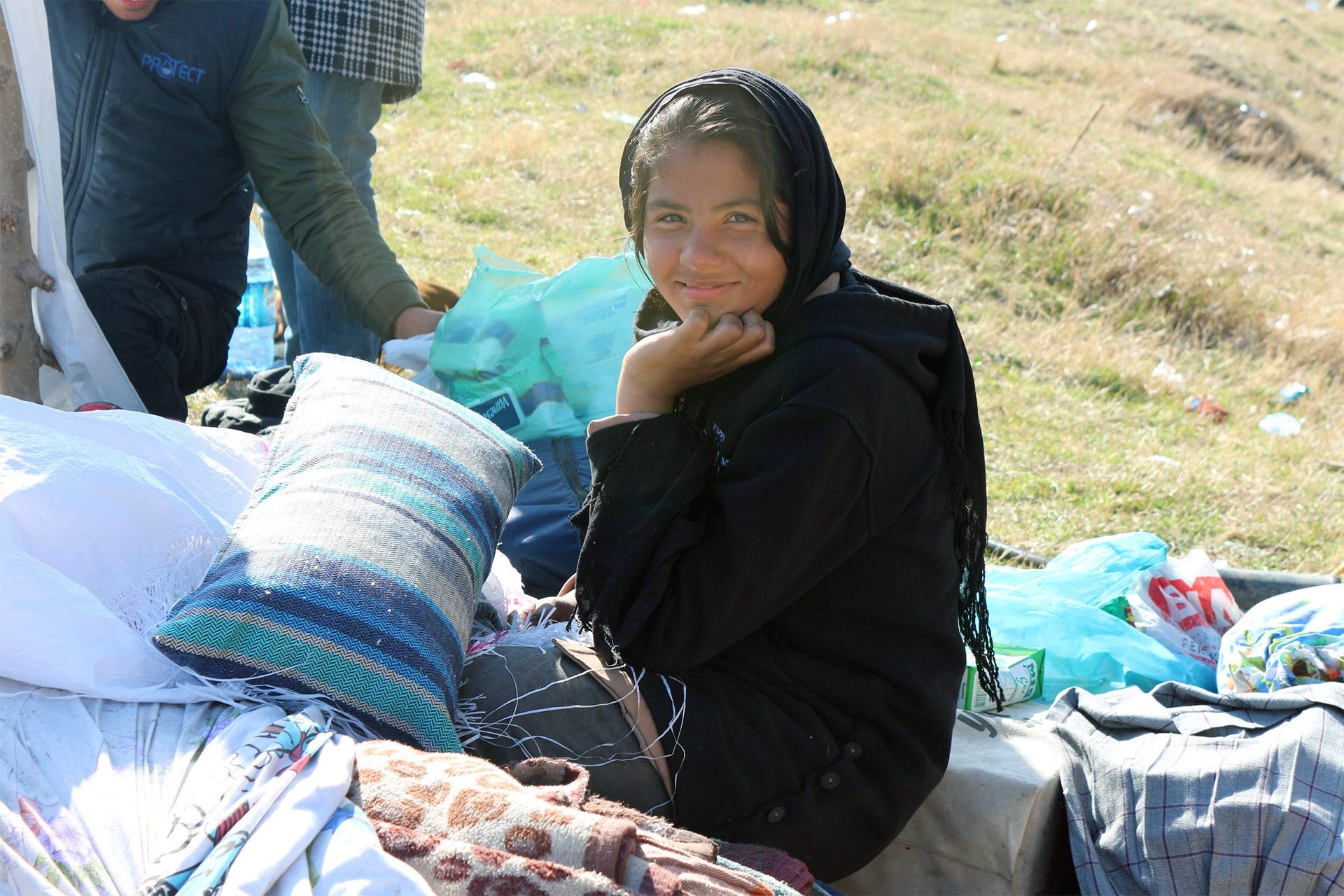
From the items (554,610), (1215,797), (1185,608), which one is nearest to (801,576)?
(554,610)

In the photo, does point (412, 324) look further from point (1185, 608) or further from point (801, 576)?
point (1185, 608)

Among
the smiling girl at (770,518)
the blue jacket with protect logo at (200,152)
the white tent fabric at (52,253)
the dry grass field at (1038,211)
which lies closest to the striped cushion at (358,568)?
the smiling girl at (770,518)

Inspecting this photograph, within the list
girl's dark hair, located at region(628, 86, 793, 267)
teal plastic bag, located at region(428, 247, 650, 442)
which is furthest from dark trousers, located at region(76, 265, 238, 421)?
girl's dark hair, located at region(628, 86, 793, 267)

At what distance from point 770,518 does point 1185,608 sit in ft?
5.74

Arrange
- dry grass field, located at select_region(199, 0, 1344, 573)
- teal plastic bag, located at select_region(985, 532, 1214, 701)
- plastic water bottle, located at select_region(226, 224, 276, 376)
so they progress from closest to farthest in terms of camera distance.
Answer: teal plastic bag, located at select_region(985, 532, 1214, 701) → plastic water bottle, located at select_region(226, 224, 276, 376) → dry grass field, located at select_region(199, 0, 1344, 573)

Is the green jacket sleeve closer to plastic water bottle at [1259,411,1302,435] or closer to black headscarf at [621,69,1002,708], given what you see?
black headscarf at [621,69,1002,708]

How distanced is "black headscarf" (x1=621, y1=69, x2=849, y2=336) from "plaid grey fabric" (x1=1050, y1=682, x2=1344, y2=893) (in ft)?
3.33

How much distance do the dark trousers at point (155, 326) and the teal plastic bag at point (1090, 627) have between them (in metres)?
2.11

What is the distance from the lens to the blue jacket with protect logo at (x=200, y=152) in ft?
9.56

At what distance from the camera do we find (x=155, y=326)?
2979 millimetres

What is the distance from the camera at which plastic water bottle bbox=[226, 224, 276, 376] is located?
4.38m

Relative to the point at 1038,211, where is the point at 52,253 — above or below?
above

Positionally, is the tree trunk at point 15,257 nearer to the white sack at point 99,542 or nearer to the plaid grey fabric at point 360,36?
the white sack at point 99,542

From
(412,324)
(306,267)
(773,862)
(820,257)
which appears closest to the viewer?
(773,862)
